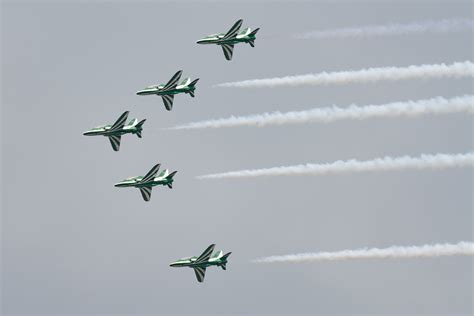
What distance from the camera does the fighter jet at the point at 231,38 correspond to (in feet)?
292

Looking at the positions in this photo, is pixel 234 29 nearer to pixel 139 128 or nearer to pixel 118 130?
pixel 139 128

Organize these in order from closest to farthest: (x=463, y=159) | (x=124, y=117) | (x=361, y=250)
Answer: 1. (x=463, y=159)
2. (x=361, y=250)
3. (x=124, y=117)

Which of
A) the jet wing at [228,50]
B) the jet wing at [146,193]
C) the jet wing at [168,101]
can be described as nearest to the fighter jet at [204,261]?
the jet wing at [146,193]

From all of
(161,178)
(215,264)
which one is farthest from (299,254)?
(161,178)

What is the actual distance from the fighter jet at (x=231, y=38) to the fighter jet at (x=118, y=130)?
27.7ft

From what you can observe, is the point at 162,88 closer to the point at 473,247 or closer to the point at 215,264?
the point at 215,264

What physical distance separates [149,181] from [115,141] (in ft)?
16.0

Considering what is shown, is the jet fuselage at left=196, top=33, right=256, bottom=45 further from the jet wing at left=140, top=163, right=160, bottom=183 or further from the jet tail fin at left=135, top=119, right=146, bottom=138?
the jet wing at left=140, top=163, right=160, bottom=183

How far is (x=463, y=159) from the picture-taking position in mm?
74188

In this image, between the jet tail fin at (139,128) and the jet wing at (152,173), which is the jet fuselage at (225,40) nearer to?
the jet tail fin at (139,128)

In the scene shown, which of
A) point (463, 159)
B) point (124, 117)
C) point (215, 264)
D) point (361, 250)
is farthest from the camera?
point (124, 117)

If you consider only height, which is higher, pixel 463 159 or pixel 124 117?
pixel 124 117

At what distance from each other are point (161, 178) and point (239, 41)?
1258cm

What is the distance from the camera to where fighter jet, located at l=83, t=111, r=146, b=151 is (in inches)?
3632
